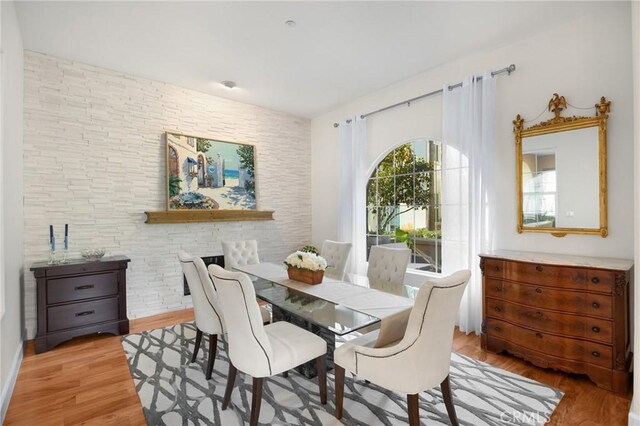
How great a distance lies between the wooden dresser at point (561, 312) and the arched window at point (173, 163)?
3.70 meters

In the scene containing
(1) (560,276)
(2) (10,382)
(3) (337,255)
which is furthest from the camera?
(3) (337,255)

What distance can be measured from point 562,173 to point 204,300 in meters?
3.22

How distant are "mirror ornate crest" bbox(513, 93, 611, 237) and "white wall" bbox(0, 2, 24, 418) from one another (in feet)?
13.7

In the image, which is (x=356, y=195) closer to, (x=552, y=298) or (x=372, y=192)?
(x=372, y=192)

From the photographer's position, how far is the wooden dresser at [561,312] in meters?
2.25

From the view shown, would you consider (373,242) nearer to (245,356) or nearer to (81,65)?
(245,356)

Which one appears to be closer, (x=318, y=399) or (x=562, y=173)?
(x=318, y=399)

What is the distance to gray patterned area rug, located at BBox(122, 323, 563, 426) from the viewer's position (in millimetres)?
1988

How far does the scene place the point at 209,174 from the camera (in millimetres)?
4391

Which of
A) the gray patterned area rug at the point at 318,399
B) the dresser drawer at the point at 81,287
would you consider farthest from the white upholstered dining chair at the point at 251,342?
the dresser drawer at the point at 81,287

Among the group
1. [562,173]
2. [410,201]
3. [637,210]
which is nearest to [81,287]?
[410,201]

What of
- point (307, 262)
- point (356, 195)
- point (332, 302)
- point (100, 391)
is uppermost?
point (356, 195)

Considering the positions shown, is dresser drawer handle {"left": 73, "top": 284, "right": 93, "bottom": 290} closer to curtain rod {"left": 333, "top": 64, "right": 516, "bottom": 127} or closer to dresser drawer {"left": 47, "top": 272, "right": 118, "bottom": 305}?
dresser drawer {"left": 47, "top": 272, "right": 118, "bottom": 305}

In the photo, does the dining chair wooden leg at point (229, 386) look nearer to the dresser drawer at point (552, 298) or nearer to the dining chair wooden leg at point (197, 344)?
the dining chair wooden leg at point (197, 344)
